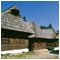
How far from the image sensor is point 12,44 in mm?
13961

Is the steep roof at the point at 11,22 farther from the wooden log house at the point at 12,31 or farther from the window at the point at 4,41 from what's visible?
the window at the point at 4,41

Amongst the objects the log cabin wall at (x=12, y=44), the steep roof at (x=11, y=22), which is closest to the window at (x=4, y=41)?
the log cabin wall at (x=12, y=44)

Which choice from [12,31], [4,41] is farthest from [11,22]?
[4,41]

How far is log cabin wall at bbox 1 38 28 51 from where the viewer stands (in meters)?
13.1

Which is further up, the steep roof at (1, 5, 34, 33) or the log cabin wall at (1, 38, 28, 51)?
the steep roof at (1, 5, 34, 33)

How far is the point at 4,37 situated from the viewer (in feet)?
43.2

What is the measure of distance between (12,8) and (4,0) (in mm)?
6002

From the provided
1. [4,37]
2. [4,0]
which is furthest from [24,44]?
[4,0]

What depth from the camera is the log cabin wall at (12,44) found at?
515 inches

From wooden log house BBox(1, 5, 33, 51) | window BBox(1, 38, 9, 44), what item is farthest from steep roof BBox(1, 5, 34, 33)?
window BBox(1, 38, 9, 44)

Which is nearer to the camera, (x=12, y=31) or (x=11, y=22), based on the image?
(x=12, y=31)

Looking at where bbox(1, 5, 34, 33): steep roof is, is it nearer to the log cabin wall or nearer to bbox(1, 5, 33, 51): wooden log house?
bbox(1, 5, 33, 51): wooden log house

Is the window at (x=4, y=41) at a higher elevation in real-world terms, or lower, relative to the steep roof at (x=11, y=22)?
lower

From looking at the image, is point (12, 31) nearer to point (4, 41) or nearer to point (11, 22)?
point (11, 22)
